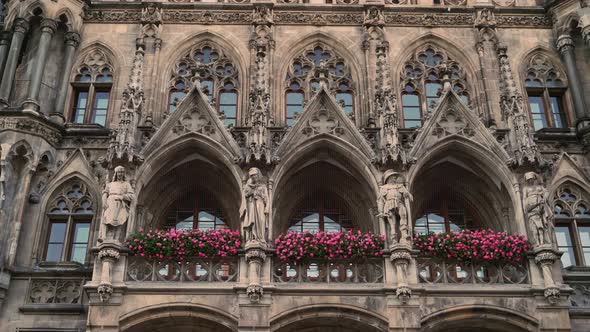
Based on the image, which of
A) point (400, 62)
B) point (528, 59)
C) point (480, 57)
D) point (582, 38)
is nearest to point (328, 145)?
point (400, 62)

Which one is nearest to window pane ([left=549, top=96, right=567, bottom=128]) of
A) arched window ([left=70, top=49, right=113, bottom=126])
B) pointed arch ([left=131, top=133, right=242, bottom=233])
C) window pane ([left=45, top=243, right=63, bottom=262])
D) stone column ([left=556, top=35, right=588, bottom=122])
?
stone column ([left=556, top=35, right=588, bottom=122])

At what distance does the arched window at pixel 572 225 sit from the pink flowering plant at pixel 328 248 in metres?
4.73

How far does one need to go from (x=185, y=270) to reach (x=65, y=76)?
664 cm

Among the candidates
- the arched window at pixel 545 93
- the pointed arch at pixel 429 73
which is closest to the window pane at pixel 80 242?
the pointed arch at pixel 429 73

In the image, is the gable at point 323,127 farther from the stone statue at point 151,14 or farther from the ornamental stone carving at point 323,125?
the stone statue at point 151,14

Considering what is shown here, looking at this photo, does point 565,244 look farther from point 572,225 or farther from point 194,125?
point 194,125

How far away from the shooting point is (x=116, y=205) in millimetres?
15570

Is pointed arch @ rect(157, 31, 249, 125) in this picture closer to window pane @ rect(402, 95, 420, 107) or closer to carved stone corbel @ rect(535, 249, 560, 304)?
window pane @ rect(402, 95, 420, 107)

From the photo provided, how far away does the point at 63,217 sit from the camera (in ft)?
55.7

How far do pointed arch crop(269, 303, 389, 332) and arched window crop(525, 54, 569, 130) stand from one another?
7521 millimetres

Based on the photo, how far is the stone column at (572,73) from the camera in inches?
722

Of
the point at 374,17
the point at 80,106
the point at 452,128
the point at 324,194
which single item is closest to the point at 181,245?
the point at 324,194

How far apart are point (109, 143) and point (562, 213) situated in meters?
11.2

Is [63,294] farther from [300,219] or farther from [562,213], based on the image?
[562,213]
